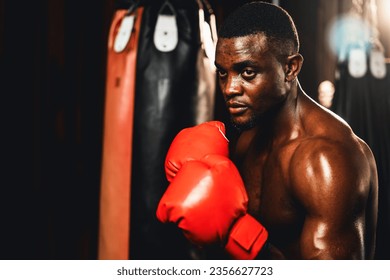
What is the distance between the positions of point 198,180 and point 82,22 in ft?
4.47

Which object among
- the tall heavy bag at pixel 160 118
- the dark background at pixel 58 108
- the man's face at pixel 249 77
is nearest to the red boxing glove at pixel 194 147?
the man's face at pixel 249 77

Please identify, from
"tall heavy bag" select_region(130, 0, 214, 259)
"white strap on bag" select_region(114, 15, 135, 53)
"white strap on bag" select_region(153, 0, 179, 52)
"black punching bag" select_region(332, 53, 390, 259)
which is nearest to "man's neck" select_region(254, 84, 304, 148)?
"tall heavy bag" select_region(130, 0, 214, 259)

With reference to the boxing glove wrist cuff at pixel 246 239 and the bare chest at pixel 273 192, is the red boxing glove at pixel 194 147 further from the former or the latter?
the boxing glove wrist cuff at pixel 246 239

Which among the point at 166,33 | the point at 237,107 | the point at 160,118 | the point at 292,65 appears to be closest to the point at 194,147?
the point at 237,107

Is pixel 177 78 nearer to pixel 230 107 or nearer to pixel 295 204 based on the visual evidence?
pixel 230 107

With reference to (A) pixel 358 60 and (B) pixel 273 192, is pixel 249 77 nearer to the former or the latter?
(B) pixel 273 192

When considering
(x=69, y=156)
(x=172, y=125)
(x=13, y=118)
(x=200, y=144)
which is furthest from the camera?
(x=69, y=156)

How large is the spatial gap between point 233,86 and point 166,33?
700mm

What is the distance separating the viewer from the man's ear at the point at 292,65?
1046 millimetres

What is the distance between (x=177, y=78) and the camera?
1616 millimetres

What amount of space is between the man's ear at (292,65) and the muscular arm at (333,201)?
0.60 feet

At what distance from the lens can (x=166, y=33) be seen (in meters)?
1.64

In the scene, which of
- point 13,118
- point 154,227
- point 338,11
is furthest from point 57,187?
point 338,11

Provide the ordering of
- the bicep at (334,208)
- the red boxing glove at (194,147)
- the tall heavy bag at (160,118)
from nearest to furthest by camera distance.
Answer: the bicep at (334,208), the red boxing glove at (194,147), the tall heavy bag at (160,118)
